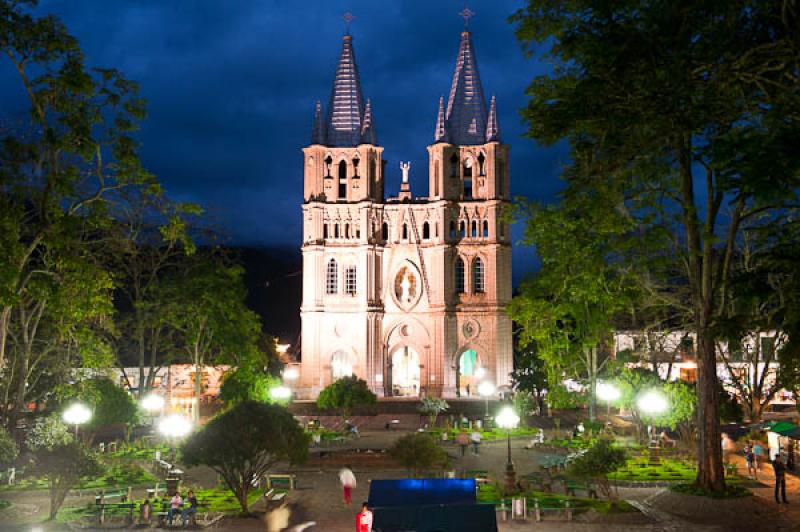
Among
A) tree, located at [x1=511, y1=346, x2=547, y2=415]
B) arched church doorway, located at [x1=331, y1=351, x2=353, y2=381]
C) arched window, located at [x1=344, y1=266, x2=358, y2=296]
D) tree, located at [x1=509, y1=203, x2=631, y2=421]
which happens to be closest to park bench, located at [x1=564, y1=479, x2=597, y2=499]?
tree, located at [x1=509, y1=203, x2=631, y2=421]

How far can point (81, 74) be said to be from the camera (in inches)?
821

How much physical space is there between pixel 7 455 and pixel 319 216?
123 ft

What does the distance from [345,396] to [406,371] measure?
18.4 meters

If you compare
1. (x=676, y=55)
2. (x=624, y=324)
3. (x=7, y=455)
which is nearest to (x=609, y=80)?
(x=676, y=55)

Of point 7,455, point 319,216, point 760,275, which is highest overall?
point 319,216

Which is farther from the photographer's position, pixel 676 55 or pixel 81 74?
pixel 81 74

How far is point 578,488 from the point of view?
77.0 ft

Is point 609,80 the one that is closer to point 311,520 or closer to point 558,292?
point 311,520

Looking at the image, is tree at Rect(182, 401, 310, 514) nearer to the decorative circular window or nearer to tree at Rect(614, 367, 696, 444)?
tree at Rect(614, 367, 696, 444)

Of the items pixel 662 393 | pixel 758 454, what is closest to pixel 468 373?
pixel 662 393

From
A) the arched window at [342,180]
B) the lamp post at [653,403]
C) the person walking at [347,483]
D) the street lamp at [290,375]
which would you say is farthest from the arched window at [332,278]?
the person walking at [347,483]

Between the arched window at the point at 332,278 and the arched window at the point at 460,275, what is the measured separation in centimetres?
920

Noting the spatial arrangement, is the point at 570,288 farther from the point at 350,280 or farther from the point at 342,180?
the point at 342,180

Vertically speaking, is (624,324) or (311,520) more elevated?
(624,324)
